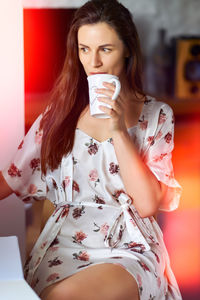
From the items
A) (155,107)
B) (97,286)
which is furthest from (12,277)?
(155,107)

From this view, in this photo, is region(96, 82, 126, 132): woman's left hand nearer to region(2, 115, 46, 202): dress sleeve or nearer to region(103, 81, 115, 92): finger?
region(103, 81, 115, 92): finger

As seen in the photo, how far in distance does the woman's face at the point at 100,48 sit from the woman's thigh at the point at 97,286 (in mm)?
436

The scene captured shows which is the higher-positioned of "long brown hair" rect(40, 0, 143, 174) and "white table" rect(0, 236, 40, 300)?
"long brown hair" rect(40, 0, 143, 174)

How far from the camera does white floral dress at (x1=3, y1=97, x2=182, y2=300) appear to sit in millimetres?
1304

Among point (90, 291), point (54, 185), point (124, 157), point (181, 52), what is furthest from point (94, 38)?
point (181, 52)

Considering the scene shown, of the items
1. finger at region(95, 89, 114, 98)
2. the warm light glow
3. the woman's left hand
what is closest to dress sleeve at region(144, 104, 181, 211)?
the woman's left hand

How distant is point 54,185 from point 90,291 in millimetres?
376

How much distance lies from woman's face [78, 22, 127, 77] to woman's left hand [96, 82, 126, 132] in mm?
106

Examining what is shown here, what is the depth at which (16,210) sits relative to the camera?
163 centimetres

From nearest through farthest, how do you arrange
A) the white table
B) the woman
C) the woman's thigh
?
1. the white table
2. the woman's thigh
3. the woman

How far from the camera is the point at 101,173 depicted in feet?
4.58

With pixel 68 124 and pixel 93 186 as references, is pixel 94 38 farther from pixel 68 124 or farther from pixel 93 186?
pixel 93 186

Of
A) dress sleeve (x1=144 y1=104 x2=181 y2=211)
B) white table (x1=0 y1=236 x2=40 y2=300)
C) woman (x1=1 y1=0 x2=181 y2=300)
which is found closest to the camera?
white table (x1=0 y1=236 x2=40 y2=300)

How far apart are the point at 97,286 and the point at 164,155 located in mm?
390
